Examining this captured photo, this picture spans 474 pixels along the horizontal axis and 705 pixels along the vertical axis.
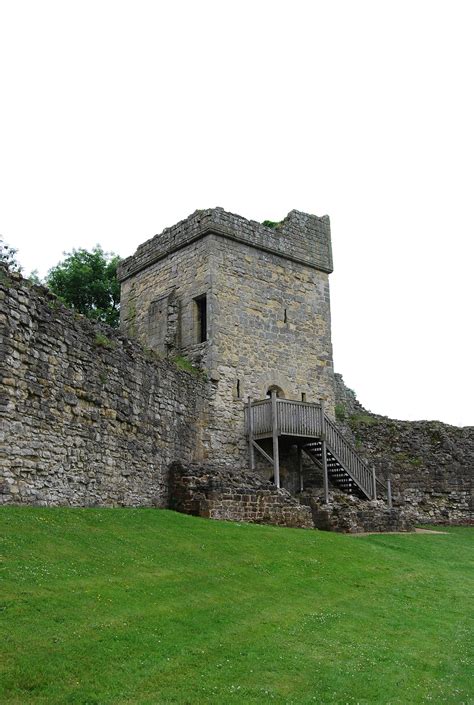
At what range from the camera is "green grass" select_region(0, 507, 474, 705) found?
19.5ft

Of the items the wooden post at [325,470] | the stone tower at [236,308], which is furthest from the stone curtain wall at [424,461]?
the wooden post at [325,470]

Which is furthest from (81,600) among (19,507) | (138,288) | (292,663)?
(138,288)

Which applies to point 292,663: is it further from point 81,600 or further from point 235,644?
point 81,600

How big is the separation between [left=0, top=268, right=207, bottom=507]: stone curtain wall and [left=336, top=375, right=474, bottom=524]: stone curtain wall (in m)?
11.9

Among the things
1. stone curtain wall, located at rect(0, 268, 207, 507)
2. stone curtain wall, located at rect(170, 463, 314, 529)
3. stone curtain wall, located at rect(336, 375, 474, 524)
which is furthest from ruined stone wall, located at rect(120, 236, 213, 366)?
stone curtain wall, located at rect(336, 375, 474, 524)

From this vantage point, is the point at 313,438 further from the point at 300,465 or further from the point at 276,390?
the point at 276,390

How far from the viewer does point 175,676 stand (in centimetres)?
614

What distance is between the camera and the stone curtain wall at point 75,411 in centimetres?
1111

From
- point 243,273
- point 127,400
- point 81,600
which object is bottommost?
point 81,600

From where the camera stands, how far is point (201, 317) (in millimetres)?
23406

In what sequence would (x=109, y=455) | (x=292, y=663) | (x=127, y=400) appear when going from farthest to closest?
(x=127, y=400) → (x=109, y=455) → (x=292, y=663)

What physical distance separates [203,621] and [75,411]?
6.08m

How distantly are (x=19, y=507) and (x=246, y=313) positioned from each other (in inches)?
537

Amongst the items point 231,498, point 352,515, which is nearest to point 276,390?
point 352,515
